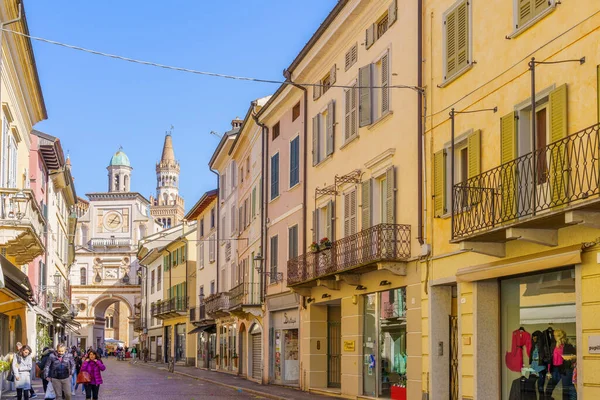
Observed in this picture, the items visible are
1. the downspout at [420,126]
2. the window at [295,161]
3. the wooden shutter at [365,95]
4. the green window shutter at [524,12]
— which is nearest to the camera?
the green window shutter at [524,12]

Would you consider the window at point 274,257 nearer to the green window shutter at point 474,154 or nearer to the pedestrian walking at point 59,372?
the pedestrian walking at point 59,372

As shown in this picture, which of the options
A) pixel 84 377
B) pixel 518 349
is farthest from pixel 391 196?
pixel 84 377

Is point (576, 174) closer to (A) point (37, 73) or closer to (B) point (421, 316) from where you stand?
(B) point (421, 316)

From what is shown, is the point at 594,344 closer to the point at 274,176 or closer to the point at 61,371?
the point at 61,371

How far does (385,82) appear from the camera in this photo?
866 inches

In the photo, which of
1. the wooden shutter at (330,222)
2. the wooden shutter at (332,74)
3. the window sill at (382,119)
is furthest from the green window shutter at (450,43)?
the wooden shutter at (330,222)

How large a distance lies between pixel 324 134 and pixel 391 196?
641 cm

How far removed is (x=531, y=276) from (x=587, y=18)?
4328 millimetres

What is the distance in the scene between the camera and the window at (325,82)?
2609 cm

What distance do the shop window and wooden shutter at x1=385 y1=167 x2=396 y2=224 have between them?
4.78m

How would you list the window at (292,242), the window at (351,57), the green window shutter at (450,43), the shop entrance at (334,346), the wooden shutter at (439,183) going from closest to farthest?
1. the green window shutter at (450,43)
2. the wooden shutter at (439,183)
3. the window at (351,57)
4. the shop entrance at (334,346)
5. the window at (292,242)

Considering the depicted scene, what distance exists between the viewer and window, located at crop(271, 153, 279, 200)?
33.2 m

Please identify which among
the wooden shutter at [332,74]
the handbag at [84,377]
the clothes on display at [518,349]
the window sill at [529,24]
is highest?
the wooden shutter at [332,74]

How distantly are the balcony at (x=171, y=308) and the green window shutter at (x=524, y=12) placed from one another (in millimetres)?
49866
